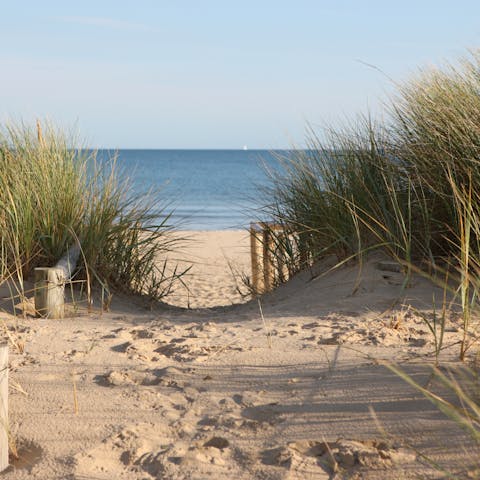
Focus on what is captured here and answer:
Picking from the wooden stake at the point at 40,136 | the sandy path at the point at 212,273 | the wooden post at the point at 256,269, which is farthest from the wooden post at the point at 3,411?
the wooden post at the point at 256,269

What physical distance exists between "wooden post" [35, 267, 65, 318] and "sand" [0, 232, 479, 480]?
11cm

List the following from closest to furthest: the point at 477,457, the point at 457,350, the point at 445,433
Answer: the point at 477,457 < the point at 445,433 < the point at 457,350

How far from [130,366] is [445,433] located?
1.50 metres

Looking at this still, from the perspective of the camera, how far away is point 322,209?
5.07 m

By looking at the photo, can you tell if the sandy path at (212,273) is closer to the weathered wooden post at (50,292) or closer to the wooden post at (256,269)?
the wooden post at (256,269)

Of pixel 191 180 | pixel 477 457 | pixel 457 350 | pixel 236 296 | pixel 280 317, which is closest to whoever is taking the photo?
pixel 477 457

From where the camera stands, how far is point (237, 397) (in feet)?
9.77

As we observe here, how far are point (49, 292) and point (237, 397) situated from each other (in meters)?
1.83

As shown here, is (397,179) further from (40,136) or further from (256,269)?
(40,136)

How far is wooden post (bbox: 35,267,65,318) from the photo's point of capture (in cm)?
436

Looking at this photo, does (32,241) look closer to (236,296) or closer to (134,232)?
(134,232)

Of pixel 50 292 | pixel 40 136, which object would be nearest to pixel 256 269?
pixel 40 136

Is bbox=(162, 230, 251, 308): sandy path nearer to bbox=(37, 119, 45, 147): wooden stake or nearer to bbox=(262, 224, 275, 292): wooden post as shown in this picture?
bbox=(262, 224, 275, 292): wooden post

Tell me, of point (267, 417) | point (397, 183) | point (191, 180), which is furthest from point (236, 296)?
point (191, 180)
